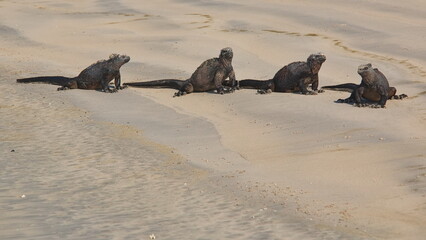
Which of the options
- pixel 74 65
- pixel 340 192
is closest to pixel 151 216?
pixel 340 192

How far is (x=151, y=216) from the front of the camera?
10.7m

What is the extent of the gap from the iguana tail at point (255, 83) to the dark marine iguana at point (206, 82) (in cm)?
15

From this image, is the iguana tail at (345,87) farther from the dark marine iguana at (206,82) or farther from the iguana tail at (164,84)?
the iguana tail at (164,84)

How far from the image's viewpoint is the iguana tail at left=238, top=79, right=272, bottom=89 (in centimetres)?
1867

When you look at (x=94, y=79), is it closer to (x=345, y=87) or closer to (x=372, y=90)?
(x=345, y=87)

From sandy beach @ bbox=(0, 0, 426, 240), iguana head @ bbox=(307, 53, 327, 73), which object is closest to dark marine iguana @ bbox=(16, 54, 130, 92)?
sandy beach @ bbox=(0, 0, 426, 240)

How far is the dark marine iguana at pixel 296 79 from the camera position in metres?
18.5

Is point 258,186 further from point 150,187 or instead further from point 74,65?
point 74,65

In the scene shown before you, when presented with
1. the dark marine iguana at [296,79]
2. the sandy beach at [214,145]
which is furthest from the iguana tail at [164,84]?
the dark marine iguana at [296,79]

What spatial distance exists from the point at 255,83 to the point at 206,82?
3.02ft

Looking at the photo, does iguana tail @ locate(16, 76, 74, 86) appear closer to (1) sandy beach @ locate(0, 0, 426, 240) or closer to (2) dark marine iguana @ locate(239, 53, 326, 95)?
(1) sandy beach @ locate(0, 0, 426, 240)

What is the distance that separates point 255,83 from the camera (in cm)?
1892

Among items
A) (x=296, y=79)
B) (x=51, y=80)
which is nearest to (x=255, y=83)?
(x=296, y=79)

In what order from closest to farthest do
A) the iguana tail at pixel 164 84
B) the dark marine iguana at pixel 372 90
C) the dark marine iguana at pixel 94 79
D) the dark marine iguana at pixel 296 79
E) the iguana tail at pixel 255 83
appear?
the dark marine iguana at pixel 372 90 → the dark marine iguana at pixel 296 79 → the iguana tail at pixel 255 83 → the iguana tail at pixel 164 84 → the dark marine iguana at pixel 94 79
